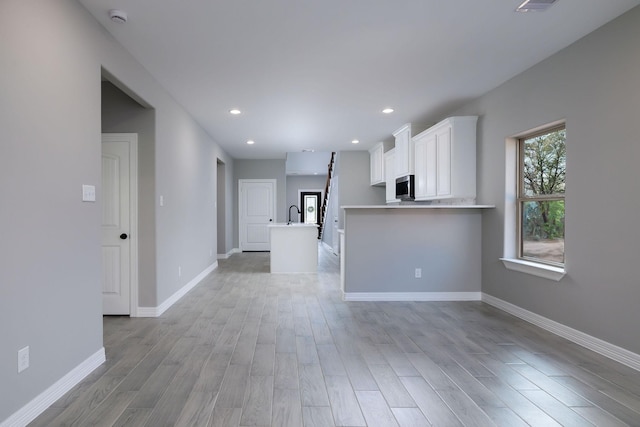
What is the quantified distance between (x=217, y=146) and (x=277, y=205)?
2.64 meters

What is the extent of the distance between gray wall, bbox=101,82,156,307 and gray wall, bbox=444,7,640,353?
3.89 m

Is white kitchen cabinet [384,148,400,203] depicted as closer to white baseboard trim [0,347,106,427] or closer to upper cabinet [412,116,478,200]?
upper cabinet [412,116,478,200]

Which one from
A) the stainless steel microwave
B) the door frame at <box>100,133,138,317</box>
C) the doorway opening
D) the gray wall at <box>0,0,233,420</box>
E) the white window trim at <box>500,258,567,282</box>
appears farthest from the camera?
the doorway opening

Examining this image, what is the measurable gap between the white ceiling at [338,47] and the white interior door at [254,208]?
14.6 ft

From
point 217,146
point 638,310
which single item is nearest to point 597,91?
point 638,310

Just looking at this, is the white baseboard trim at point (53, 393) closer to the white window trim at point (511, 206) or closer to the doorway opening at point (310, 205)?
the white window trim at point (511, 206)

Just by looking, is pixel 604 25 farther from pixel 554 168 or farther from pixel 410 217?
pixel 410 217

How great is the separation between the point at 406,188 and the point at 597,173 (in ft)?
9.65

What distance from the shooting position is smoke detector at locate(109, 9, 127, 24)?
241cm

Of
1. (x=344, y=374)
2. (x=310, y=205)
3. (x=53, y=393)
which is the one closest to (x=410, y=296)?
(x=344, y=374)

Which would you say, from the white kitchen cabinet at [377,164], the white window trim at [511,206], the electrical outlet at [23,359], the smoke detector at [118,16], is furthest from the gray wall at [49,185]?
the white kitchen cabinet at [377,164]

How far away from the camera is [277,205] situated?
361 inches

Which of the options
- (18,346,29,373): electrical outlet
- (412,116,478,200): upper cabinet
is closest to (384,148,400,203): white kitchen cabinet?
(412,116,478,200): upper cabinet

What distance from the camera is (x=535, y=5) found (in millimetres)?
2361
